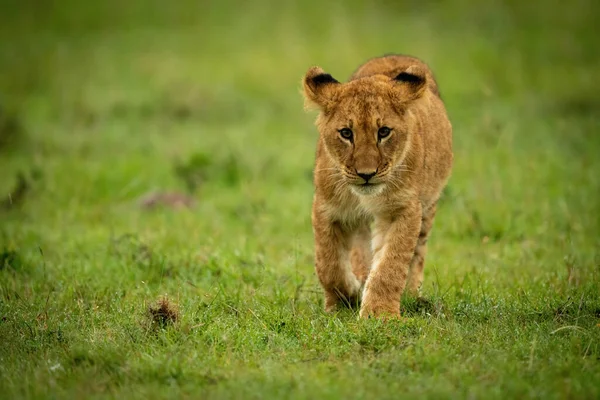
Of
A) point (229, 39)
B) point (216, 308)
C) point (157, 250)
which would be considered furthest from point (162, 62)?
point (216, 308)

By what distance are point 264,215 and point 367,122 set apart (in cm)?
400

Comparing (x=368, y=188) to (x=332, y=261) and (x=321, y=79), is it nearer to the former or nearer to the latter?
(x=332, y=261)

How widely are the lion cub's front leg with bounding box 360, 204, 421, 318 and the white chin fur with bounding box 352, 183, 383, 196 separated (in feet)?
1.06

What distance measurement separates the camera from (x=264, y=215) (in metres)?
9.55

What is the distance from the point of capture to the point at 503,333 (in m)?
5.18

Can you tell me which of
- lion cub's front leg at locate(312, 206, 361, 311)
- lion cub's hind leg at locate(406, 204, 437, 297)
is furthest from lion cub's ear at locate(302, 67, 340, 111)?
lion cub's hind leg at locate(406, 204, 437, 297)

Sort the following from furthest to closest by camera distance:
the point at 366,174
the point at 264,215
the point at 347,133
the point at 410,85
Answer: the point at 264,215 < the point at 410,85 < the point at 347,133 < the point at 366,174

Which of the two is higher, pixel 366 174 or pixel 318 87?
pixel 318 87

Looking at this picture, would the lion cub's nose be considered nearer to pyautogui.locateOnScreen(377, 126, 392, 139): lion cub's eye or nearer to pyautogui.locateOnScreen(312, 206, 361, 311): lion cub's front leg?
pyautogui.locateOnScreen(377, 126, 392, 139): lion cub's eye

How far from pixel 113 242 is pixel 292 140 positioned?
6.18m

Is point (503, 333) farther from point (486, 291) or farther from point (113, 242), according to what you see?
point (113, 242)

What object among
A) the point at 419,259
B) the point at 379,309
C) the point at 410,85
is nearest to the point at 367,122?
the point at 410,85

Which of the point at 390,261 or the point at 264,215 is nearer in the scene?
the point at 390,261

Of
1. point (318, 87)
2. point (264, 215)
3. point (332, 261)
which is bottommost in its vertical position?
point (264, 215)
